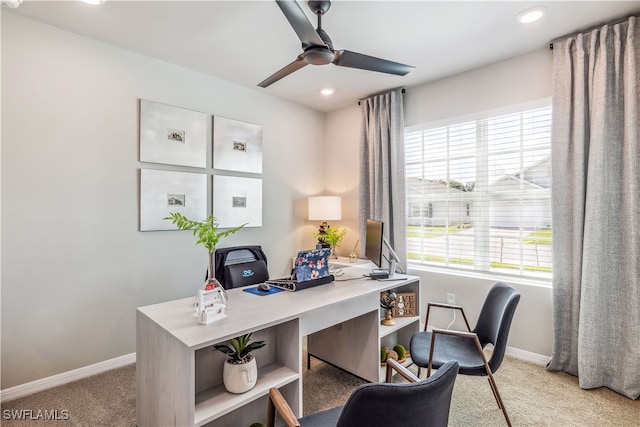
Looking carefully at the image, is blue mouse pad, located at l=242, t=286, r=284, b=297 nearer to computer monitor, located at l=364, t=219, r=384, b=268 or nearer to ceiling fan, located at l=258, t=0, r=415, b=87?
computer monitor, located at l=364, t=219, r=384, b=268

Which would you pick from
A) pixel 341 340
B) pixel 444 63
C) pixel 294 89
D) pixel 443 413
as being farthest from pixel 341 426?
pixel 294 89

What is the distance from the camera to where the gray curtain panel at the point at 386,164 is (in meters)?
3.49

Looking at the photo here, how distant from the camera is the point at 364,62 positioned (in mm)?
2158

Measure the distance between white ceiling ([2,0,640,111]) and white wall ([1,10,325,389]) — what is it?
0.24m

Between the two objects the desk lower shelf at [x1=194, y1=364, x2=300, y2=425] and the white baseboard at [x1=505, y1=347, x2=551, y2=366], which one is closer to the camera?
the desk lower shelf at [x1=194, y1=364, x2=300, y2=425]

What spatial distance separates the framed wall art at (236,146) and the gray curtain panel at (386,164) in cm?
127

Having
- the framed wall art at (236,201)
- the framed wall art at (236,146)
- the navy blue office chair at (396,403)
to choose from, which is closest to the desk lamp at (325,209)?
the framed wall art at (236,201)

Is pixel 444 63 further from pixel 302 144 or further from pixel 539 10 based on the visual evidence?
pixel 302 144

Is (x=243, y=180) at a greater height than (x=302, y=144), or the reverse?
(x=302, y=144)

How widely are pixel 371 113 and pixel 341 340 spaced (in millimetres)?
2597

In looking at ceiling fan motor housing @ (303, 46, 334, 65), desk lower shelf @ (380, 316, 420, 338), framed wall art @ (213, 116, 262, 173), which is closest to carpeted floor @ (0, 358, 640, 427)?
desk lower shelf @ (380, 316, 420, 338)

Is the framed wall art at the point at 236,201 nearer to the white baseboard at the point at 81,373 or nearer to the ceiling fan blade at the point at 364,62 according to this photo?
the white baseboard at the point at 81,373

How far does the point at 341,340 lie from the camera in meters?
2.40

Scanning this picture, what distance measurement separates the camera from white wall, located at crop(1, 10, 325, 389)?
7.22ft
